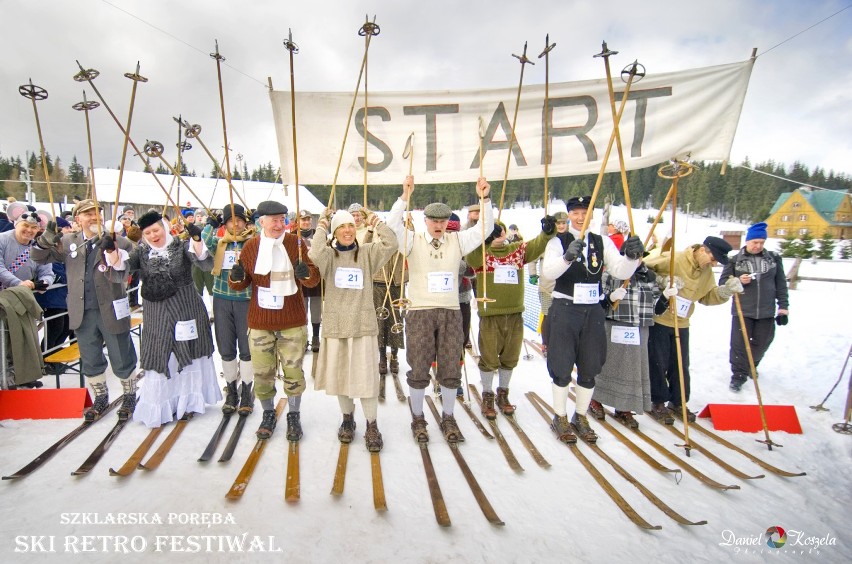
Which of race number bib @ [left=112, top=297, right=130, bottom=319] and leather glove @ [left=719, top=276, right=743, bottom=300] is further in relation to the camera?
leather glove @ [left=719, top=276, right=743, bottom=300]

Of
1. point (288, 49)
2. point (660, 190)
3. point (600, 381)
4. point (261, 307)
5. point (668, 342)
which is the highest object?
point (660, 190)

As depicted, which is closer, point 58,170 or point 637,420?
point 637,420

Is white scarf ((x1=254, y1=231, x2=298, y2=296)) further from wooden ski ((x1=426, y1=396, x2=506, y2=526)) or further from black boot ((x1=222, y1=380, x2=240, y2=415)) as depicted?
wooden ski ((x1=426, y1=396, x2=506, y2=526))

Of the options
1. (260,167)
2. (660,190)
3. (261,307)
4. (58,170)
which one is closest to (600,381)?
(261,307)

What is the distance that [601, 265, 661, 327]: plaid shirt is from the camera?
14.0 ft

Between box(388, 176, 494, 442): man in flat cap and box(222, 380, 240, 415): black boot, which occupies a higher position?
box(388, 176, 494, 442): man in flat cap

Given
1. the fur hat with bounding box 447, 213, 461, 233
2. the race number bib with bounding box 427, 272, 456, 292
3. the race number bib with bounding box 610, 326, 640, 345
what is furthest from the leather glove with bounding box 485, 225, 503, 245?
the race number bib with bounding box 610, 326, 640, 345

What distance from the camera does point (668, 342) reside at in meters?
4.63

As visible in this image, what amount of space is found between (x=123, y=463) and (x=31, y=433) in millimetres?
1254

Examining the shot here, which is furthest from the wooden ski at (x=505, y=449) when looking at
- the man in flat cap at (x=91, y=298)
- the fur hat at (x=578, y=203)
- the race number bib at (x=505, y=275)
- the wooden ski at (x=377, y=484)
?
the man in flat cap at (x=91, y=298)

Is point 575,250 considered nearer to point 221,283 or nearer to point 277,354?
point 277,354

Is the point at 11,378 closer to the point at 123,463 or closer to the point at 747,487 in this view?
the point at 123,463

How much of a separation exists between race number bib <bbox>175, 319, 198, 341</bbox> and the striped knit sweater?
0.76 m

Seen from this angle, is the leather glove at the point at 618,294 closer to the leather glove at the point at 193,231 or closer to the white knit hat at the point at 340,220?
the white knit hat at the point at 340,220
